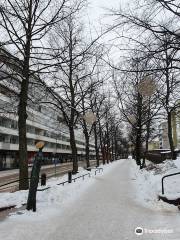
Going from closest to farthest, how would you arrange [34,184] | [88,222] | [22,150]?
[88,222] < [34,184] < [22,150]

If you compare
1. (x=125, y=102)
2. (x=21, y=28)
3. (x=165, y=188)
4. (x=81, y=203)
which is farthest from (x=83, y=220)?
(x=125, y=102)

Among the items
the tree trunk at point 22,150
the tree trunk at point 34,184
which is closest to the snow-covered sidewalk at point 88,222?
the tree trunk at point 34,184

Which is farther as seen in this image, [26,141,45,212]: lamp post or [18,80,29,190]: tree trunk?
[18,80,29,190]: tree trunk

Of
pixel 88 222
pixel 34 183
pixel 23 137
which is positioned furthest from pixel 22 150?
pixel 88 222

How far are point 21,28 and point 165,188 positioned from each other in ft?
33.1

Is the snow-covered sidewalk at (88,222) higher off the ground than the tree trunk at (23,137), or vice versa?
the tree trunk at (23,137)

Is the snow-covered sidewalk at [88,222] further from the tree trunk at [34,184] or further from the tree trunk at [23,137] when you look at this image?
the tree trunk at [23,137]

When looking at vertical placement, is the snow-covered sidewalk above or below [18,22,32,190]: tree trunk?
below

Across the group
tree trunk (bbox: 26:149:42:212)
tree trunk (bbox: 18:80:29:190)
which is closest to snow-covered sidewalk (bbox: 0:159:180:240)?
tree trunk (bbox: 26:149:42:212)

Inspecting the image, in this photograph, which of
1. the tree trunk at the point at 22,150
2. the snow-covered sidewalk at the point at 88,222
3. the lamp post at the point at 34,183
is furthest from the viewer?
the tree trunk at the point at 22,150

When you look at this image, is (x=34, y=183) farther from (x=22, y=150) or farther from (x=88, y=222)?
(x=22, y=150)

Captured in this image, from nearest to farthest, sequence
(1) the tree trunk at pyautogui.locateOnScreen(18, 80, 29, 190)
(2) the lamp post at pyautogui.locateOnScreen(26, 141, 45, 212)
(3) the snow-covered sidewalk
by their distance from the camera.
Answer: (3) the snow-covered sidewalk, (2) the lamp post at pyautogui.locateOnScreen(26, 141, 45, 212), (1) the tree trunk at pyautogui.locateOnScreen(18, 80, 29, 190)

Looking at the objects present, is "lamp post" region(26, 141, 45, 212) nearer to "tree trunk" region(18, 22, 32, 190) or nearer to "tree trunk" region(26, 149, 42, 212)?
"tree trunk" region(26, 149, 42, 212)

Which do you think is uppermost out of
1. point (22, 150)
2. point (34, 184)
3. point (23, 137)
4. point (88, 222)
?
point (23, 137)
